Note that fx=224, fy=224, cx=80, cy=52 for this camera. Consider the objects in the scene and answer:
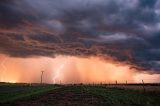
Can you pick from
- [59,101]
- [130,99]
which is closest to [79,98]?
[59,101]

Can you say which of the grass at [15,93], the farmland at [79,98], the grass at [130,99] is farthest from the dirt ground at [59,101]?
the grass at [15,93]

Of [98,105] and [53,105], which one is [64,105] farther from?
[98,105]

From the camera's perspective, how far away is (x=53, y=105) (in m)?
29.9

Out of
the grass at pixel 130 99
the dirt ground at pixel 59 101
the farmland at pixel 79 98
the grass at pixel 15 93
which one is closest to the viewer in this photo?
the dirt ground at pixel 59 101

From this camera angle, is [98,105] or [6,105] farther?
[98,105]

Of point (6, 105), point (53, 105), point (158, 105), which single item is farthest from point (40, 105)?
point (158, 105)

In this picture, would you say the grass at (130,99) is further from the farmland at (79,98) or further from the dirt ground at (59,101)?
the dirt ground at (59,101)

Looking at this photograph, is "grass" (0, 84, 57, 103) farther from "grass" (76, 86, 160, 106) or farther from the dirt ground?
"grass" (76, 86, 160, 106)

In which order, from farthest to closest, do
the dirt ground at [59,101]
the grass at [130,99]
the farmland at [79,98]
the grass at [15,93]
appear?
the grass at [15,93]
the grass at [130,99]
the farmland at [79,98]
the dirt ground at [59,101]

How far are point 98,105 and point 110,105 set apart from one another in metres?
1.62

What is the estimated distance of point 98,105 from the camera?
30.5m

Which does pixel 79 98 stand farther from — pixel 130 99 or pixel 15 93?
pixel 15 93

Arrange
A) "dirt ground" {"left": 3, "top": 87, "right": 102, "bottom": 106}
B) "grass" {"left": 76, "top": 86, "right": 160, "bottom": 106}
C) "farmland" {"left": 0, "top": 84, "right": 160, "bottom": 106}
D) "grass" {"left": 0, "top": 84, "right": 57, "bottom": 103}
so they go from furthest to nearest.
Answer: "grass" {"left": 0, "top": 84, "right": 57, "bottom": 103} → "grass" {"left": 76, "top": 86, "right": 160, "bottom": 106} → "farmland" {"left": 0, "top": 84, "right": 160, "bottom": 106} → "dirt ground" {"left": 3, "top": 87, "right": 102, "bottom": 106}

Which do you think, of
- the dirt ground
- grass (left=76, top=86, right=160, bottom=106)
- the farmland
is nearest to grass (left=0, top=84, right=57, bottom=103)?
the farmland
